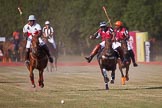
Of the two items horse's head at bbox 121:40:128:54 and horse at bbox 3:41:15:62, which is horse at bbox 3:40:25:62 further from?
horse's head at bbox 121:40:128:54

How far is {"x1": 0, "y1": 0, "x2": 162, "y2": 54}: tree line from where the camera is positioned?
6000cm

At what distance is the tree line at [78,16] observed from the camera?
60000 millimetres

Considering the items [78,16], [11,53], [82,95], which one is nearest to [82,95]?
[82,95]

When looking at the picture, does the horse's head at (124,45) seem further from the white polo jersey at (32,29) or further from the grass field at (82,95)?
the white polo jersey at (32,29)

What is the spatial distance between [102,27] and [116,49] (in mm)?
1012

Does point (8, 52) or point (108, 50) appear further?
point (8, 52)

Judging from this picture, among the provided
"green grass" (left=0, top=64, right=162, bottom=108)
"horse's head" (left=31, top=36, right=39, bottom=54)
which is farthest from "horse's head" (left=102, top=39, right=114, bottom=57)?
"horse's head" (left=31, top=36, right=39, bottom=54)

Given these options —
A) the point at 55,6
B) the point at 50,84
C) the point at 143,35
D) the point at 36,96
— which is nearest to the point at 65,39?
the point at 55,6

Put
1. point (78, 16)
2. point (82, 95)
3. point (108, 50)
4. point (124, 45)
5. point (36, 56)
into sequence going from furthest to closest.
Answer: point (78, 16) < point (124, 45) < point (36, 56) < point (108, 50) < point (82, 95)

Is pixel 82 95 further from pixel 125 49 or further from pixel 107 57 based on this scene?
pixel 125 49

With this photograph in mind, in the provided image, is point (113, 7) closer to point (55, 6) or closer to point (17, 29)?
point (55, 6)

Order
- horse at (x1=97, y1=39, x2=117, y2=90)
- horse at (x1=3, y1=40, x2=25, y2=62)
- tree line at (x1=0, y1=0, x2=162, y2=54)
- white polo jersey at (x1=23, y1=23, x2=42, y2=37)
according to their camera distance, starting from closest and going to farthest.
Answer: horse at (x1=97, y1=39, x2=117, y2=90)
white polo jersey at (x1=23, y1=23, x2=42, y2=37)
horse at (x1=3, y1=40, x2=25, y2=62)
tree line at (x1=0, y1=0, x2=162, y2=54)

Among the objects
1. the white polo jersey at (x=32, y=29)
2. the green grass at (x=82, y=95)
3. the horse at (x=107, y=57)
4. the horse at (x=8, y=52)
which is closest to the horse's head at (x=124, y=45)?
the green grass at (x=82, y=95)

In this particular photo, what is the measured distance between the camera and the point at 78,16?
211 feet
